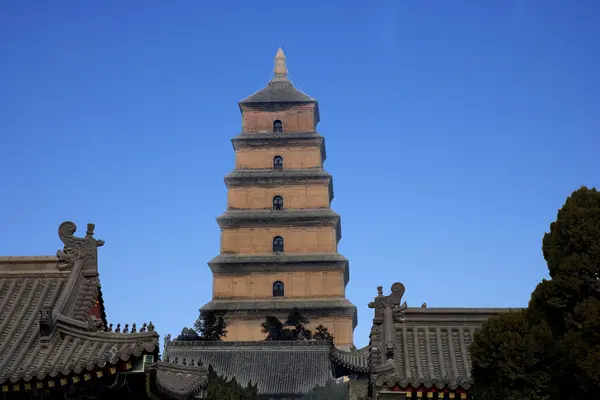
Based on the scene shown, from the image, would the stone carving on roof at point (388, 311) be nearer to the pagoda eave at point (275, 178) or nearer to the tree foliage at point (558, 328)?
the tree foliage at point (558, 328)

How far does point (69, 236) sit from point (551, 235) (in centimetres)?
575

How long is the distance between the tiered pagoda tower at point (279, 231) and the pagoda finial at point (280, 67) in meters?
3.14

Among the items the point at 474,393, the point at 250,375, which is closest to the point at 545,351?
the point at 474,393

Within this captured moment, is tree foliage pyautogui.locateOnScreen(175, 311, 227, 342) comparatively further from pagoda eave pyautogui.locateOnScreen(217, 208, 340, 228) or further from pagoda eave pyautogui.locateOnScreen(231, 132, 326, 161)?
pagoda eave pyautogui.locateOnScreen(231, 132, 326, 161)

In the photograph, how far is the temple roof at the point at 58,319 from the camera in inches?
352

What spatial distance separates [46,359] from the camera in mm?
9375

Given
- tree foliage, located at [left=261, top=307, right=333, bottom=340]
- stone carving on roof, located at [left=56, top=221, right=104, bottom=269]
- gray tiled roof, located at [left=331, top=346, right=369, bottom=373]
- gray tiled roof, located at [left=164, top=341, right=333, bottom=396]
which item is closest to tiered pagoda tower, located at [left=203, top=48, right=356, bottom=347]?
tree foliage, located at [left=261, top=307, right=333, bottom=340]

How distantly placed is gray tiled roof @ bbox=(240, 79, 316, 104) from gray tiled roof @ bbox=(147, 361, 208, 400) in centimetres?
3918

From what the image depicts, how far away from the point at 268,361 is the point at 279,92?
65.1ft

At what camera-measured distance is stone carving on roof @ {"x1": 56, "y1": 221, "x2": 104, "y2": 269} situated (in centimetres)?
1141

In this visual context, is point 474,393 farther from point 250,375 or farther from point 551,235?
point 250,375

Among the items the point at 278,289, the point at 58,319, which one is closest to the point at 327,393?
the point at 278,289

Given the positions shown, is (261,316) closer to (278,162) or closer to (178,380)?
(278,162)

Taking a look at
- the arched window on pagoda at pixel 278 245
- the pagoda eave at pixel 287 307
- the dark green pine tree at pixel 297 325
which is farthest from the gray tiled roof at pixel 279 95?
the dark green pine tree at pixel 297 325
